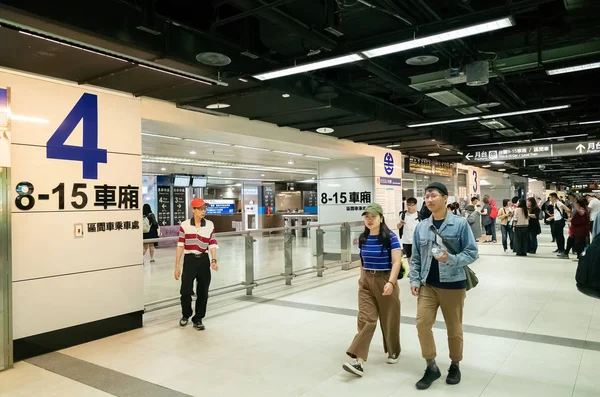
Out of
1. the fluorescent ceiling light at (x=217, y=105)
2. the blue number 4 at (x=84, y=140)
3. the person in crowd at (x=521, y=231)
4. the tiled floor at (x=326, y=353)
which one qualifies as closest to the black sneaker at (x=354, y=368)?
the tiled floor at (x=326, y=353)

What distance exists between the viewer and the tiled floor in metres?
3.18

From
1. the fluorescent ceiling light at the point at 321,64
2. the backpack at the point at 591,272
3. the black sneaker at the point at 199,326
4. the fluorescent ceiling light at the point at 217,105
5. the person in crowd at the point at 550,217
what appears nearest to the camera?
the backpack at the point at 591,272

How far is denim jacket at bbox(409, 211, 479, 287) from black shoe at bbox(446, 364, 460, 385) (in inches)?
27.0

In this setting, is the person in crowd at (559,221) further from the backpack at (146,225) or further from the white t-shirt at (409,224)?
the backpack at (146,225)

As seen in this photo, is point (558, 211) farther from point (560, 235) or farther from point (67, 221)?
point (67, 221)

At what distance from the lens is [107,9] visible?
11.1ft

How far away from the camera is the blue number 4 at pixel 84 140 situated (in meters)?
4.32

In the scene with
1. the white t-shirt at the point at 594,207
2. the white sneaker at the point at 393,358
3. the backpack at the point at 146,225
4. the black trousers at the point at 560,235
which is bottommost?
the white sneaker at the point at 393,358

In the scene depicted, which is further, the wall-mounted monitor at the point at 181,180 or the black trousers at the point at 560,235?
the wall-mounted monitor at the point at 181,180

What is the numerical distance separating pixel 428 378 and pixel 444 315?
48 centimetres

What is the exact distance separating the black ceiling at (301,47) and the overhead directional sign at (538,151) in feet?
12.4

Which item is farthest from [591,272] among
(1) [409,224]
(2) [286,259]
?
(2) [286,259]

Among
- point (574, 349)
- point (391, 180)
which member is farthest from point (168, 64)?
point (391, 180)

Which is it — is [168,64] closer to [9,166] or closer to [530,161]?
[9,166]
